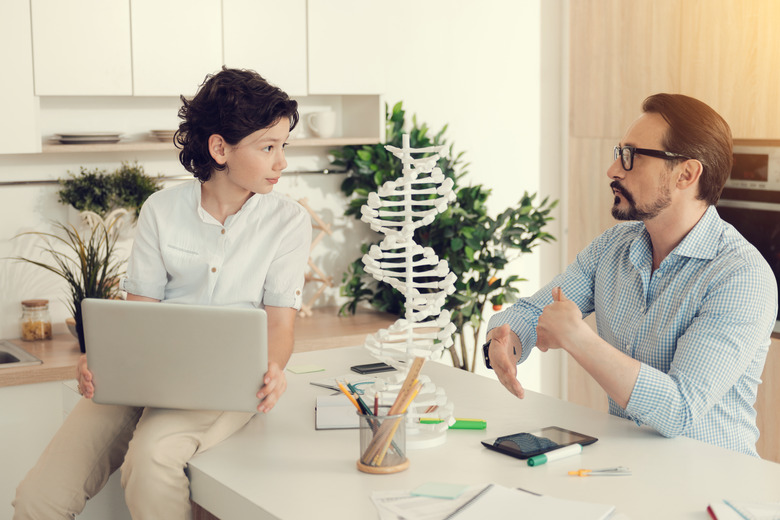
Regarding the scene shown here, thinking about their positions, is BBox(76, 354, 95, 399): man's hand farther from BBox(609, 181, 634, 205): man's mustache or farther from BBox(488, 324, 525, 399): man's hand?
BBox(609, 181, 634, 205): man's mustache

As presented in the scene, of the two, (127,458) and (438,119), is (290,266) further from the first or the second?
(438,119)

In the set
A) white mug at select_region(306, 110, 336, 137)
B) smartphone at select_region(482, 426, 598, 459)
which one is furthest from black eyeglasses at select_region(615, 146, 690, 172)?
white mug at select_region(306, 110, 336, 137)

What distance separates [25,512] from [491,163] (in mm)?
3054

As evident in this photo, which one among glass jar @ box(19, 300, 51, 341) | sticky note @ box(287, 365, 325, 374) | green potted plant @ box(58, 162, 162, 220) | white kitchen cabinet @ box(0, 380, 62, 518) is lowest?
white kitchen cabinet @ box(0, 380, 62, 518)

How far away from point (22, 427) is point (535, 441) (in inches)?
78.2

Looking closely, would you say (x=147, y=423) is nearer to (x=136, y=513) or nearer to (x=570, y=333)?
(x=136, y=513)

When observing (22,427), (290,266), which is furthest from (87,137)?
(290,266)

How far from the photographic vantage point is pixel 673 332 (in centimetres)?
195

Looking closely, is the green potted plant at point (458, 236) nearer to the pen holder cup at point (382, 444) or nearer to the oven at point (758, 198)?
the oven at point (758, 198)

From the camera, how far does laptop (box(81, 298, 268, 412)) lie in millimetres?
1671

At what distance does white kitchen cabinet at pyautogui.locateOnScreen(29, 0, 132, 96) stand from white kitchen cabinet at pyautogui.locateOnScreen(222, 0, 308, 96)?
1.27 ft

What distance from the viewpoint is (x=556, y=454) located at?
1.62 m

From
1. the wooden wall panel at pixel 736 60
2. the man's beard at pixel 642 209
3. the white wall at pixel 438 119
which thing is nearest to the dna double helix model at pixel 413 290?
the man's beard at pixel 642 209

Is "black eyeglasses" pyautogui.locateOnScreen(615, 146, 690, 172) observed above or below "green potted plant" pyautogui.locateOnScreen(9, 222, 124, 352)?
above
